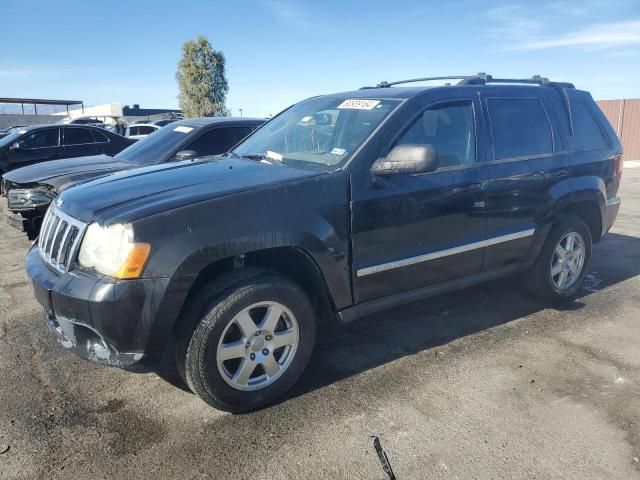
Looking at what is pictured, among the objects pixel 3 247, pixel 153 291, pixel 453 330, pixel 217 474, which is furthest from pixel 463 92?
pixel 3 247

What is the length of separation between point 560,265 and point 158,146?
4879 mm

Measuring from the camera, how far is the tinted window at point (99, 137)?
10734 millimetres

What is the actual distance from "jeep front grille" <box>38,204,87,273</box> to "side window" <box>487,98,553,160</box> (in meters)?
3.00

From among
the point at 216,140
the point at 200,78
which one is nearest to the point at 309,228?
the point at 216,140

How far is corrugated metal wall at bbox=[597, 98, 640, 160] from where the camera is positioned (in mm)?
21391

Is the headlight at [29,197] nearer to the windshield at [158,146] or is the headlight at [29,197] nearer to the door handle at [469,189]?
the windshield at [158,146]

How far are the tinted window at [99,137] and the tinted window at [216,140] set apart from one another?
509 centimetres

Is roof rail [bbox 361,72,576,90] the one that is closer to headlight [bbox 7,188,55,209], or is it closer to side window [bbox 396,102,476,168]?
side window [bbox 396,102,476,168]

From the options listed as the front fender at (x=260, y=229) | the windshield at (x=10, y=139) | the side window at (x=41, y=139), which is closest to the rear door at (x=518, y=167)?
the front fender at (x=260, y=229)

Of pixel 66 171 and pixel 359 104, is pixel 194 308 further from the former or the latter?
pixel 66 171

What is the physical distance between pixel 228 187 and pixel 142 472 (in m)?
1.55

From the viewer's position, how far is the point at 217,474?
2490mm

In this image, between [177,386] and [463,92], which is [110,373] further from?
[463,92]

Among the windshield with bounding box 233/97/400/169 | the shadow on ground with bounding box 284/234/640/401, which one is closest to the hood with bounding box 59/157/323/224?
the windshield with bounding box 233/97/400/169
